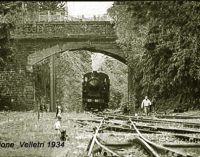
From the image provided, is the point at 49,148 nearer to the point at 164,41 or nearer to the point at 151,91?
the point at 164,41

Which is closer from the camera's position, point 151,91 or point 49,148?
point 49,148

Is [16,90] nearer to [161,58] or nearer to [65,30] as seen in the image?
[65,30]

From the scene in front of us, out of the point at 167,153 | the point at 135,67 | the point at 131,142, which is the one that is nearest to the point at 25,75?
the point at 135,67

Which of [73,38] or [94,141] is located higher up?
[73,38]

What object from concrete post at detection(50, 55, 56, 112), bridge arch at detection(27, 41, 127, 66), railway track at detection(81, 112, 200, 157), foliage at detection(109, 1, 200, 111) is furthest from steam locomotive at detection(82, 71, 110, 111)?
railway track at detection(81, 112, 200, 157)

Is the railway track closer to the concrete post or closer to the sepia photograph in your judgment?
the sepia photograph

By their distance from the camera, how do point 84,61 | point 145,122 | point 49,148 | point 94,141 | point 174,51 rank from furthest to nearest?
point 84,61
point 174,51
point 145,122
point 94,141
point 49,148

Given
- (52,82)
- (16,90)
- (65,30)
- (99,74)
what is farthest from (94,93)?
(16,90)

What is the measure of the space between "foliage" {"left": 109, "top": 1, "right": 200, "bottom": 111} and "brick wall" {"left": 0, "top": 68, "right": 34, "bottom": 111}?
24.0 ft

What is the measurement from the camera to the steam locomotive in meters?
31.1

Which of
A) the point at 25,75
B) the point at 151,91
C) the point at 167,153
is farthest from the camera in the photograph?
the point at 25,75

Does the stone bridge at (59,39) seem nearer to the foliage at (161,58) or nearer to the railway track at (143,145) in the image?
the foliage at (161,58)

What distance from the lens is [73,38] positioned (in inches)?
1163

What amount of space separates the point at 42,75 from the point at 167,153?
26327 millimetres
